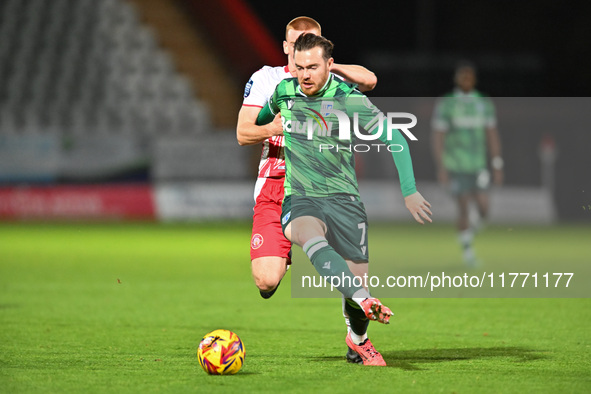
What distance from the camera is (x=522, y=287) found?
35.4 ft

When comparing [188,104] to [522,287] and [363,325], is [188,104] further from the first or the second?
[363,325]

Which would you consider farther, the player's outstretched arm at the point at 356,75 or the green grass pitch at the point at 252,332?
the player's outstretched arm at the point at 356,75

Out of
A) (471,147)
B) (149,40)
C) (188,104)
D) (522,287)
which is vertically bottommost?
(522,287)

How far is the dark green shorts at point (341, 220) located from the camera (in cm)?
559

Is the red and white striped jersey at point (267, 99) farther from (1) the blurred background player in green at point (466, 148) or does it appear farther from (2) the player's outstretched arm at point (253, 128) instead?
(1) the blurred background player in green at point (466, 148)

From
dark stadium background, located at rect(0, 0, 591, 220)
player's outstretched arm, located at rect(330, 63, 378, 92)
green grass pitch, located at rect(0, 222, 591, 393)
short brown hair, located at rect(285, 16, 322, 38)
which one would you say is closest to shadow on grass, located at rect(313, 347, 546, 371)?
green grass pitch, located at rect(0, 222, 591, 393)

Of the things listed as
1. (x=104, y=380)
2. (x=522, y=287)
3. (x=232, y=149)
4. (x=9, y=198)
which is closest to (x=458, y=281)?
(x=522, y=287)

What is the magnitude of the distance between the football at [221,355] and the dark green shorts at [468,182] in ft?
23.2

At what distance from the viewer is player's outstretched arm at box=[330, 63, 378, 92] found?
5.73 metres

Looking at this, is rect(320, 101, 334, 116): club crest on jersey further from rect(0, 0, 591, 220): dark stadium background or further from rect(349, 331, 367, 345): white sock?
rect(0, 0, 591, 220): dark stadium background

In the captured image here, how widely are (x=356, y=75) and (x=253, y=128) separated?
74 cm

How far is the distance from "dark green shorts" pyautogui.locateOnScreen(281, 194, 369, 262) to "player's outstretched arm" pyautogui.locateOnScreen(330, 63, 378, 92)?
2.48 ft

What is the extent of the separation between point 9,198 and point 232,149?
510cm

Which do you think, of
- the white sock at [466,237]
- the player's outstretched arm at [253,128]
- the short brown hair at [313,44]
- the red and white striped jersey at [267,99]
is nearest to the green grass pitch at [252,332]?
the white sock at [466,237]
